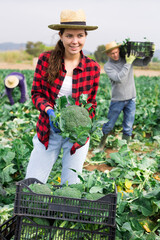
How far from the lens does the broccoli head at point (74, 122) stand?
6.25 feet

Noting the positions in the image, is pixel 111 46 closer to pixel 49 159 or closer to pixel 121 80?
pixel 121 80

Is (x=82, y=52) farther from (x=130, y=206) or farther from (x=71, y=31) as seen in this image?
(x=130, y=206)

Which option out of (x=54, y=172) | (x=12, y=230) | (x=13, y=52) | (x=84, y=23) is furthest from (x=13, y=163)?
(x=13, y=52)

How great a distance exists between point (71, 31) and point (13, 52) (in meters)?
66.7

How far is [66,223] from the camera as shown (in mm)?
1709

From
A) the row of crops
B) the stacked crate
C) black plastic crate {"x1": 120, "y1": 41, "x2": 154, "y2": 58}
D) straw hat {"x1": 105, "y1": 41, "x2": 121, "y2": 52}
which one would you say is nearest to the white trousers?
the row of crops

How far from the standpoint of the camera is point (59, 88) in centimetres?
227

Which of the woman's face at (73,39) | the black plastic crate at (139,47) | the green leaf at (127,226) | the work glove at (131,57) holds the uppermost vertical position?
the woman's face at (73,39)

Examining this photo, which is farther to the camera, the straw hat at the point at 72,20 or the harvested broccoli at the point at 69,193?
the straw hat at the point at 72,20

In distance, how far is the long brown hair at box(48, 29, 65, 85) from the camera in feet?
7.23

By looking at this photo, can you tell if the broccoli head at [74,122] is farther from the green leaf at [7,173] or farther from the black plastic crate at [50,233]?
the green leaf at [7,173]

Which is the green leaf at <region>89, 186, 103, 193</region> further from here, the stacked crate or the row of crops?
the row of crops

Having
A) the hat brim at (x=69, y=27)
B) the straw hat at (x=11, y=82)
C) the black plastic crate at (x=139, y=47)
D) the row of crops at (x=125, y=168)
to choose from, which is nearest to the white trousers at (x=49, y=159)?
the row of crops at (x=125, y=168)

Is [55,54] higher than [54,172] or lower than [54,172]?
higher
